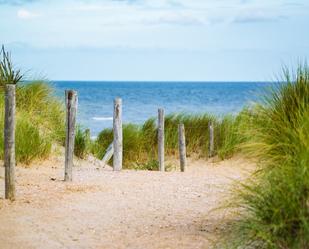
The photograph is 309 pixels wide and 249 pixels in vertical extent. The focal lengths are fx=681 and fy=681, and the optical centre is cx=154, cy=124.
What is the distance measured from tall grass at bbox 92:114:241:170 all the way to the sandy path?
12.4 ft

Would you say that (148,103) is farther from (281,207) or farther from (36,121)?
(281,207)

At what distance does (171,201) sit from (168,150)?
8.23 meters

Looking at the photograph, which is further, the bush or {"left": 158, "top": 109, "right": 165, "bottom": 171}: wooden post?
{"left": 158, "top": 109, "right": 165, "bottom": 171}: wooden post

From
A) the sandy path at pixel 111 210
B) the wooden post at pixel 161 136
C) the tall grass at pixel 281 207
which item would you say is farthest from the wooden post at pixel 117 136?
the tall grass at pixel 281 207

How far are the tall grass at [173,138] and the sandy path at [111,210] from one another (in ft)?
12.4

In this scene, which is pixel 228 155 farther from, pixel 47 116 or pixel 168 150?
pixel 47 116

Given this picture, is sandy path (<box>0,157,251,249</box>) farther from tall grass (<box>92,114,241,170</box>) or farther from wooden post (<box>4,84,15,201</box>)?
tall grass (<box>92,114,241,170</box>)

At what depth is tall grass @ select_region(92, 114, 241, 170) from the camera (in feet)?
55.5

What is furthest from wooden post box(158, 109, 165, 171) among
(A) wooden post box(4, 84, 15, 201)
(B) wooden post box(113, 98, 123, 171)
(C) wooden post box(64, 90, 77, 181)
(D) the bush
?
(A) wooden post box(4, 84, 15, 201)

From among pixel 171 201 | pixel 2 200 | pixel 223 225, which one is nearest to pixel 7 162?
pixel 2 200

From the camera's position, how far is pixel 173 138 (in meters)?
18.3

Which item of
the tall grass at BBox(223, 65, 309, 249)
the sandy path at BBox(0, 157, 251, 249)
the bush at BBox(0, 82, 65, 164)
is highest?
the bush at BBox(0, 82, 65, 164)

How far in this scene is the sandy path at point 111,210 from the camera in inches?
294

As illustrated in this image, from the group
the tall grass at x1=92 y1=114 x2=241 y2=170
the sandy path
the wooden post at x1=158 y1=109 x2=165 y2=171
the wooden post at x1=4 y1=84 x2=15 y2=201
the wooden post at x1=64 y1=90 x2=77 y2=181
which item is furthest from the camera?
the tall grass at x1=92 y1=114 x2=241 y2=170
